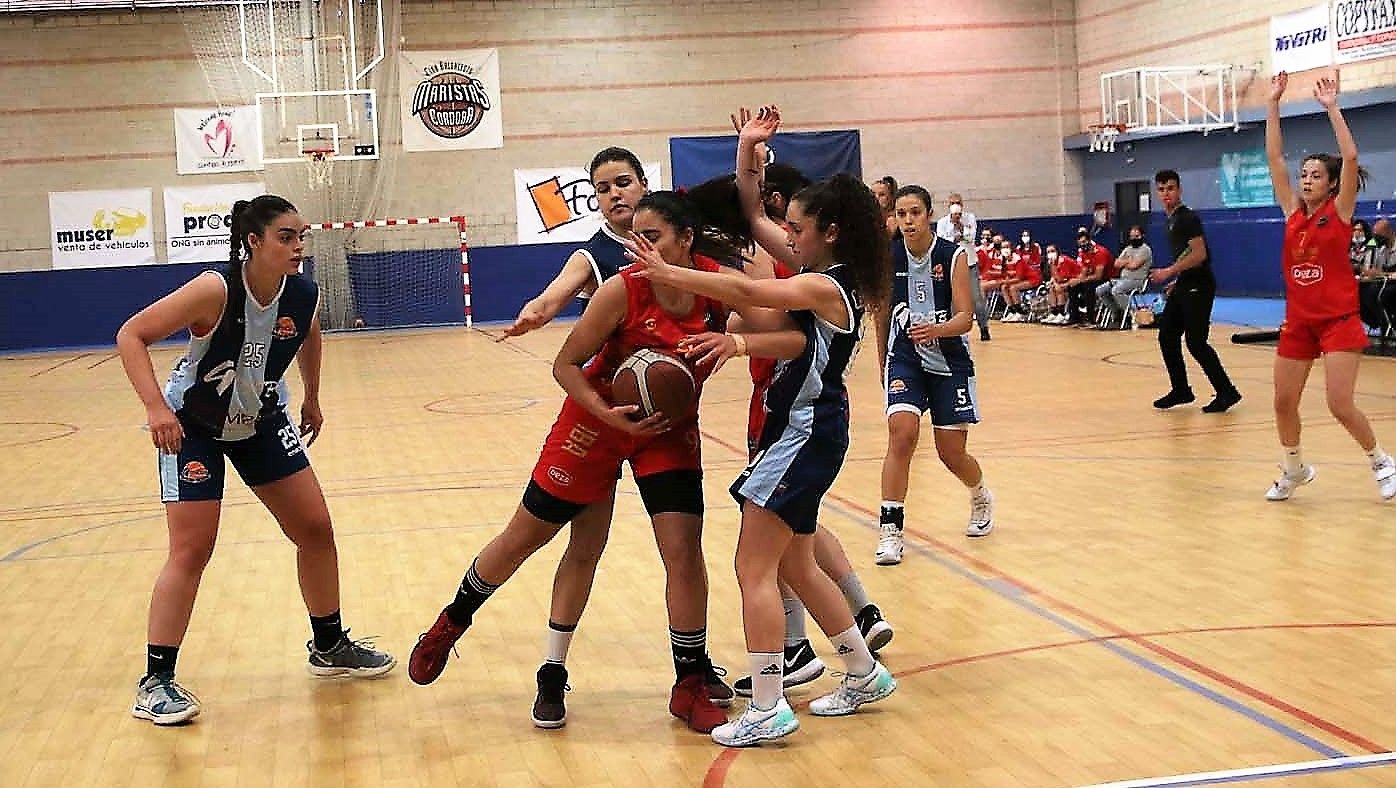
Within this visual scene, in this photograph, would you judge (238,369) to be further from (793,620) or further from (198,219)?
(198,219)

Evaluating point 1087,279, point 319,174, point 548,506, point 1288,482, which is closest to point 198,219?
point 319,174

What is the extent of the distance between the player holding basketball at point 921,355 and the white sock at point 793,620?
169 centimetres

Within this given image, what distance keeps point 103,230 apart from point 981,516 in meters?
21.1

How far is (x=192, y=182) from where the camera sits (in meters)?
25.4

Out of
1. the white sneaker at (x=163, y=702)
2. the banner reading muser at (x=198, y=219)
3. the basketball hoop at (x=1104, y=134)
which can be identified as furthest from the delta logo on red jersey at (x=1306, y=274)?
the banner reading muser at (x=198, y=219)

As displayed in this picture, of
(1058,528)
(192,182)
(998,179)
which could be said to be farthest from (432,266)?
(1058,528)

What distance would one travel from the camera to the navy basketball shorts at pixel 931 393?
271 inches

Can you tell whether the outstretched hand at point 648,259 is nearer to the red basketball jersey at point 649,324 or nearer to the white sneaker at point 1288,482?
the red basketball jersey at point 649,324

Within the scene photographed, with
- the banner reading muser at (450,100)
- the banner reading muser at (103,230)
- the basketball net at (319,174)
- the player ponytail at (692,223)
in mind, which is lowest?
the player ponytail at (692,223)

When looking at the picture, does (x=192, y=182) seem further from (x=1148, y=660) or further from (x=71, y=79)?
(x=1148, y=660)

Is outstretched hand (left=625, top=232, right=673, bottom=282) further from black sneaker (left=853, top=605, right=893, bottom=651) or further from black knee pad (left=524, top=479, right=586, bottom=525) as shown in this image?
black sneaker (left=853, top=605, right=893, bottom=651)

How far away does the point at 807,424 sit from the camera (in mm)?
4414

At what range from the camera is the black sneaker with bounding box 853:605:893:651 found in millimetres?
5164

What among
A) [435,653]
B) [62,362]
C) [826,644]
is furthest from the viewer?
[62,362]
